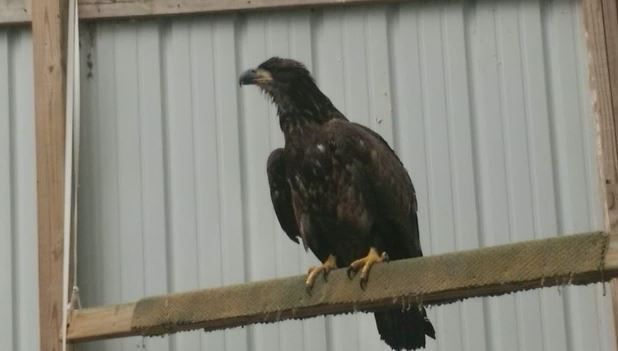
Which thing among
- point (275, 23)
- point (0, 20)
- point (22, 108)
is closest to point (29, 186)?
point (22, 108)

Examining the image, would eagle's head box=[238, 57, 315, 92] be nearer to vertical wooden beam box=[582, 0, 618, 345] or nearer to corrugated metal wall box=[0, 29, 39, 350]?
corrugated metal wall box=[0, 29, 39, 350]

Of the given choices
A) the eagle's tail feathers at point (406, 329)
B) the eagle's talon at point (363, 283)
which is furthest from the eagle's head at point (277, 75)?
the eagle's talon at point (363, 283)

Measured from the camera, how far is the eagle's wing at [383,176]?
4344 mm

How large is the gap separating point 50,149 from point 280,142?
2.70 feet

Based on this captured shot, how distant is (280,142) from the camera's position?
498cm

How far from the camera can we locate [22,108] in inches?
198

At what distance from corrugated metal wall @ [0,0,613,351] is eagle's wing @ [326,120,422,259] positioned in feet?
1.37

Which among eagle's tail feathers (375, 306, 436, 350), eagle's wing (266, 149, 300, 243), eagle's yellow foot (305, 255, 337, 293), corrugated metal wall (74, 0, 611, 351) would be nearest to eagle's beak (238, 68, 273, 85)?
eagle's wing (266, 149, 300, 243)

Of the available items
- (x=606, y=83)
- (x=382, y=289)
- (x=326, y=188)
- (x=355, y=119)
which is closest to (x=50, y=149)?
(x=326, y=188)

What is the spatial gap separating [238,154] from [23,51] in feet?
2.88

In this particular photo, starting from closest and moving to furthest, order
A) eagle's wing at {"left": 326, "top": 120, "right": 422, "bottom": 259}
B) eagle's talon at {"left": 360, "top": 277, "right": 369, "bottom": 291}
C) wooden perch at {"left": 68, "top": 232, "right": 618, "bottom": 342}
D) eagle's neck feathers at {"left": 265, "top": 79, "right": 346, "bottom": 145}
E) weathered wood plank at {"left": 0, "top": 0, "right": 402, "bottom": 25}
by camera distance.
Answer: wooden perch at {"left": 68, "top": 232, "right": 618, "bottom": 342}, eagle's talon at {"left": 360, "top": 277, "right": 369, "bottom": 291}, eagle's wing at {"left": 326, "top": 120, "right": 422, "bottom": 259}, eagle's neck feathers at {"left": 265, "top": 79, "right": 346, "bottom": 145}, weathered wood plank at {"left": 0, "top": 0, "right": 402, "bottom": 25}

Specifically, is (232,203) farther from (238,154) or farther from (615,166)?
(615,166)

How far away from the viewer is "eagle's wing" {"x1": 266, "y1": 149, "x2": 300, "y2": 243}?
4582 millimetres

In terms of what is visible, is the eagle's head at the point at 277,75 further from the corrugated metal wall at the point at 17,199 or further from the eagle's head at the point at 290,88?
the corrugated metal wall at the point at 17,199
